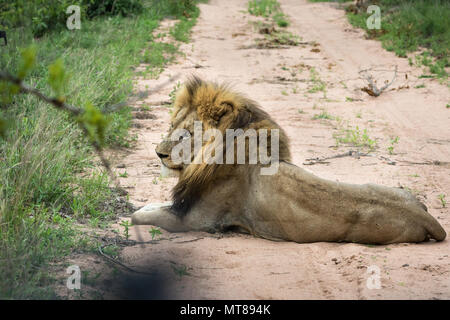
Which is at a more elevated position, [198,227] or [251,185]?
[251,185]

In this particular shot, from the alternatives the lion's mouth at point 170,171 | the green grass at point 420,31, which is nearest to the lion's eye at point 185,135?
the lion's mouth at point 170,171

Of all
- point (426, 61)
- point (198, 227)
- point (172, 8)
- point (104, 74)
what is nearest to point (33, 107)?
point (104, 74)

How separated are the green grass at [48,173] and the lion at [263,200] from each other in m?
0.69

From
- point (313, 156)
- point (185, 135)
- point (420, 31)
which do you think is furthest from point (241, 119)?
point (420, 31)

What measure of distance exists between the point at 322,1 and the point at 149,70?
36.3 ft

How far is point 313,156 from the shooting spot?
271 inches

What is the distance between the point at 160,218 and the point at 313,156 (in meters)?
2.91

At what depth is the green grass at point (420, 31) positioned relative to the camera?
11.4 metres

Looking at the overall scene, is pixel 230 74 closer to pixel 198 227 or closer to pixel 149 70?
pixel 149 70

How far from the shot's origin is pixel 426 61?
1112cm

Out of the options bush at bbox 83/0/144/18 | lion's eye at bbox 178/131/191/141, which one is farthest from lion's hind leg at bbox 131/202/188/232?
bush at bbox 83/0/144/18

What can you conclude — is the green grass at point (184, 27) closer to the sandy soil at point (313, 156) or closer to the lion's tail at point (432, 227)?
the sandy soil at point (313, 156)

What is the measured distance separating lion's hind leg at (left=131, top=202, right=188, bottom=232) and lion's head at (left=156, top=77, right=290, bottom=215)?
7cm
